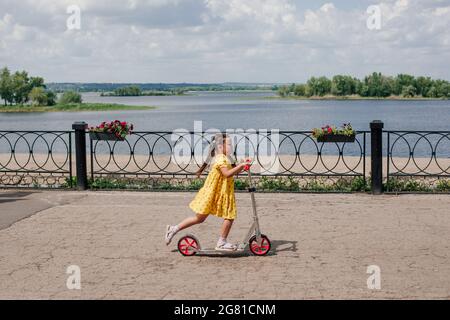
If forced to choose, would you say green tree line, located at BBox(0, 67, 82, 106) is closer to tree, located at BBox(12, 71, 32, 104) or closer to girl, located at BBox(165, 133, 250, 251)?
tree, located at BBox(12, 71, 32, 104)

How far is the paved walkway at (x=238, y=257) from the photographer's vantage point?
6449 millimetres

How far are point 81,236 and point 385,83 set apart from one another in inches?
6801

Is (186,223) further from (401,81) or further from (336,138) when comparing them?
(401,81)

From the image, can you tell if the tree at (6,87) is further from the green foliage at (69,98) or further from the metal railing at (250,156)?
the metal railing at (250,156)

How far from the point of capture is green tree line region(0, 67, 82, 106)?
13675cm

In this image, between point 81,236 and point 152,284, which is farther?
point 81,236

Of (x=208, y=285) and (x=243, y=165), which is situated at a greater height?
(x=243, y=165)

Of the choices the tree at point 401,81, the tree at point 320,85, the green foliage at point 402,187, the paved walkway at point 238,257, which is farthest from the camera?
the tree at point 320,85

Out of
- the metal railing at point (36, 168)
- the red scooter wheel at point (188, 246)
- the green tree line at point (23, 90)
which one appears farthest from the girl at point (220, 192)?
the green tree line at point (23, 90)

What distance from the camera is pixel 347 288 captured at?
642 centimetres

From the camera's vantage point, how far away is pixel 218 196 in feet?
25.5

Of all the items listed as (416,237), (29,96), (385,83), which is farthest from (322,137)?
(385,83)

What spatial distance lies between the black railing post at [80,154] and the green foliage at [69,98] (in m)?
135
